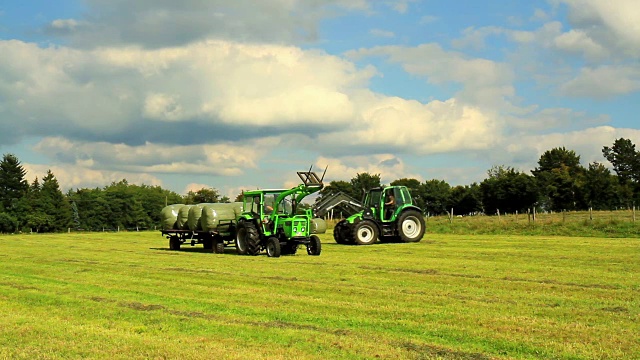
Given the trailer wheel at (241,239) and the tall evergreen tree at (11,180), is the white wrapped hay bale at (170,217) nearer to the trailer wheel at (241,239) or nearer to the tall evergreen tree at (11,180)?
the trailer wheel at (241,239)

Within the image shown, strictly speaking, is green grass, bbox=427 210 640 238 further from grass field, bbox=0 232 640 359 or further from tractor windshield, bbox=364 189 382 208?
grass field, bbox=0 232 640 359

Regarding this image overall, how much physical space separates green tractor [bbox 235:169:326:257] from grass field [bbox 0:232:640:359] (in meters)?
4.02

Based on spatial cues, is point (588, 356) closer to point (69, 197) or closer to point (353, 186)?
point (353, 186)

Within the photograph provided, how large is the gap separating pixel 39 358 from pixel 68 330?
150 cm

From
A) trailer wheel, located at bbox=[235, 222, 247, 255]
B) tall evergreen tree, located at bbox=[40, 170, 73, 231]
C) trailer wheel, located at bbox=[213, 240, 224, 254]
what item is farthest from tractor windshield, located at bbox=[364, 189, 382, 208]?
tall evergreen tree, located at bbox=[40, 170, 73, 231]

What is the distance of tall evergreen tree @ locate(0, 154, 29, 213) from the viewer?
10231 cm

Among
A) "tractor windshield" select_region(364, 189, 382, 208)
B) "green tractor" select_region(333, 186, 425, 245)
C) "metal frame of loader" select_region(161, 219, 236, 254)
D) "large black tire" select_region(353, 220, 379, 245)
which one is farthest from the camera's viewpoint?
"tractor windshield" select_region(364, 189, 382, 208)

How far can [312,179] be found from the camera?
21250 millimetres

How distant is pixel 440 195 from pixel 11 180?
2709 inches

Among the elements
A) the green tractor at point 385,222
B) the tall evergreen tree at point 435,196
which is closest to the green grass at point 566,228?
the green tractor at point 385,222

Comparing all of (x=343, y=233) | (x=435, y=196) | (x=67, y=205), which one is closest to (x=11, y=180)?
(x=67, y=205)

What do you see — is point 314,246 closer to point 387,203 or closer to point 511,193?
point 387,203

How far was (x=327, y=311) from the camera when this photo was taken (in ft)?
32.4

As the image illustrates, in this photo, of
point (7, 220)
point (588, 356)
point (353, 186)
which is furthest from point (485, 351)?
point (353, 186)
